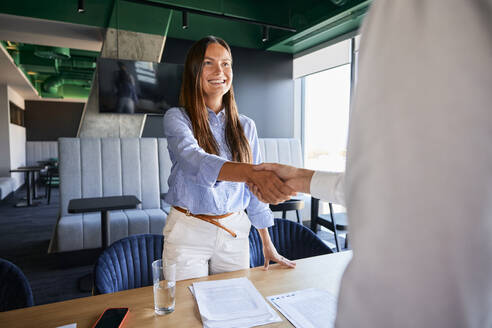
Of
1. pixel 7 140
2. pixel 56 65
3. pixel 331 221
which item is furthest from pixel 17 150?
pixel 331 221

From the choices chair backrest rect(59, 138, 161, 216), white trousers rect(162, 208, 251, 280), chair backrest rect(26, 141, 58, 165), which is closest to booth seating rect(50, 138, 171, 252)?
chair backrest rect(59, 138, 161, 216)

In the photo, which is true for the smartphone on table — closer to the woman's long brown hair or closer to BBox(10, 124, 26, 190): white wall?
the woman's long brown hair

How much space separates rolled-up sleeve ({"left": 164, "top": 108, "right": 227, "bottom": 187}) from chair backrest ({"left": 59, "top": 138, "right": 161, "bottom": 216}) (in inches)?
106

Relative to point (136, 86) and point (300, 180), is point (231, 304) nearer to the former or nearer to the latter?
point (300, 180)

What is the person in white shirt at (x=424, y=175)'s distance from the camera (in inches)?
9.2

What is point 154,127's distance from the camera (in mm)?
4762

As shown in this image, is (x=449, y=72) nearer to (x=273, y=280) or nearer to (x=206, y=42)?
(x=273, y=280)

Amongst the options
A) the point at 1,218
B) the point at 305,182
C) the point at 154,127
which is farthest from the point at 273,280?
the point at 1,218

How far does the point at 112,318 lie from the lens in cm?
85

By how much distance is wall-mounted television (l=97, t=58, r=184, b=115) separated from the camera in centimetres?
423

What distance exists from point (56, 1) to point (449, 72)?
5302 mm

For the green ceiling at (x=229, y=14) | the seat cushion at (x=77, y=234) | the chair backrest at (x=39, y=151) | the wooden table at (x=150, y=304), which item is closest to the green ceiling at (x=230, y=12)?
the green ceiling at (x=229, y=14)

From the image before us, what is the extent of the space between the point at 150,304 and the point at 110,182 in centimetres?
306

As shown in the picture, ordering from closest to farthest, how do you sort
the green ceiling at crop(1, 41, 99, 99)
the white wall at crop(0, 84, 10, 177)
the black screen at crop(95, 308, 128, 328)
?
the black screen at crop(95, 308, 128, 328) < the green ceiling at crop(1, 41, 99, 99) < the white wall at crop(0, 84, 10, 177)
